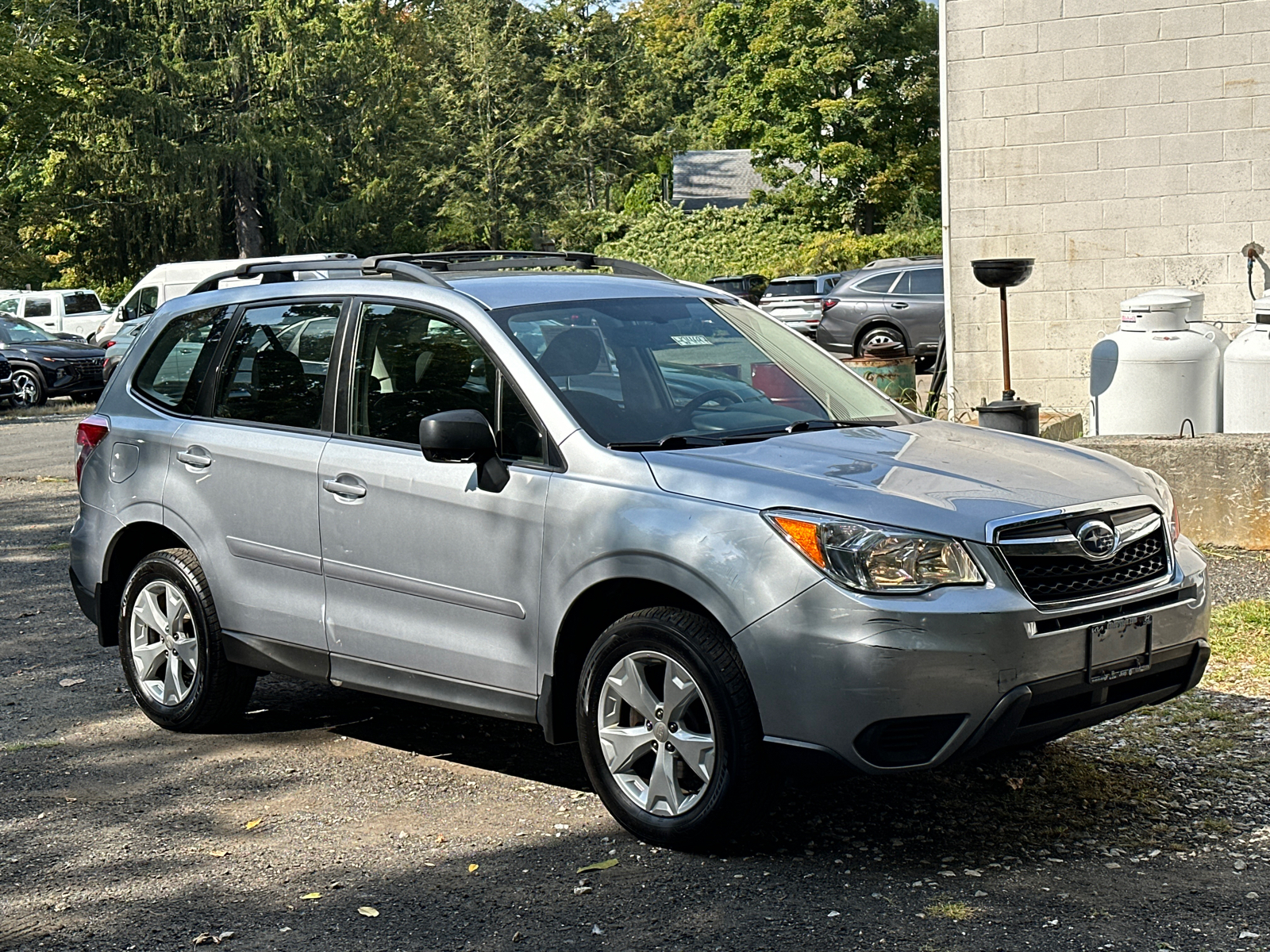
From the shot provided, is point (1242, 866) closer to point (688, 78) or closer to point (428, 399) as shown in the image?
point (428, 399)

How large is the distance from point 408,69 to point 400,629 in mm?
57199

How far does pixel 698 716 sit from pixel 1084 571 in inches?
46.2

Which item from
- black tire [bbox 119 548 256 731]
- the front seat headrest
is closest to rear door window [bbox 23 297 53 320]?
black tire [bbox 119 548 256 731]

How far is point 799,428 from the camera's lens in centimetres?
518

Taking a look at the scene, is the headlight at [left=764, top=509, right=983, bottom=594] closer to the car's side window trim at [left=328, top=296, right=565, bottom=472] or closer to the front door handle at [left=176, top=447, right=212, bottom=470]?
the car's side window trim at [left=328, top=296, right=565, bottom=472]

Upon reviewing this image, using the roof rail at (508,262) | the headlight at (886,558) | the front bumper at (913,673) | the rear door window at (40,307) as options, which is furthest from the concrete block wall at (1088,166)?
the rear door window at (40,307)

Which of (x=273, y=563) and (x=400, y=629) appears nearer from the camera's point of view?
(x=400, y=629)

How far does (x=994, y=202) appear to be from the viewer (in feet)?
44.8

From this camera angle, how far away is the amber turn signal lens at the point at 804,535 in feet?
13.9

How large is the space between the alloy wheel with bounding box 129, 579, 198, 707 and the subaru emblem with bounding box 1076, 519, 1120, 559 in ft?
11.1

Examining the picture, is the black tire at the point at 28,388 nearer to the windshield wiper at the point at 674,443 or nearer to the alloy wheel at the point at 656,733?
the windshield wiper at the point at 674,443

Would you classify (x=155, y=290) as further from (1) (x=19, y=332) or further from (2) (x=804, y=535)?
(2) (x=804, y=535)

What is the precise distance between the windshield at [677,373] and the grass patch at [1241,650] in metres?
1.98

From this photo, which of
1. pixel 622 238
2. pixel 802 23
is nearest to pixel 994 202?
pixel 802 23
